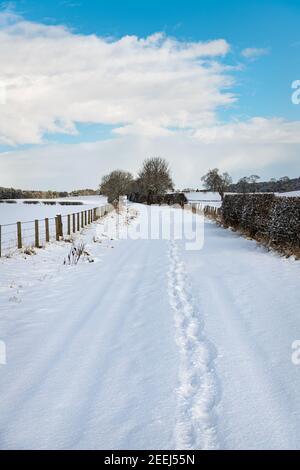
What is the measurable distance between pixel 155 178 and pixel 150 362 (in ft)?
294

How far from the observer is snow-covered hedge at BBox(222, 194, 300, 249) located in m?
12.7

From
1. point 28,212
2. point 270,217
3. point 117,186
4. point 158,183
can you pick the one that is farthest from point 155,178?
point 270,217

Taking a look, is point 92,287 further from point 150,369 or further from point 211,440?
point 211,440

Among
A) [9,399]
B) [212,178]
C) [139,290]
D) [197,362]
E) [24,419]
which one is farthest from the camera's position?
[212,178]

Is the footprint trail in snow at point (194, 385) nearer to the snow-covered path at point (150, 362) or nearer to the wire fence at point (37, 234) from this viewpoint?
the snow-covered path at point (150, 362)

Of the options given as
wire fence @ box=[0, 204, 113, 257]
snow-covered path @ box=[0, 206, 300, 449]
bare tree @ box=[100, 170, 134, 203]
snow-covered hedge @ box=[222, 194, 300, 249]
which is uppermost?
bare tree @ box=[100, 170, 134, 203]

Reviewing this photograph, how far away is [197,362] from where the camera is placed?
4.73 meters

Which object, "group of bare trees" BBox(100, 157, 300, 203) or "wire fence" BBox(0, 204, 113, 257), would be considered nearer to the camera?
"wire fence" BBox(0, 204, 113, 257)

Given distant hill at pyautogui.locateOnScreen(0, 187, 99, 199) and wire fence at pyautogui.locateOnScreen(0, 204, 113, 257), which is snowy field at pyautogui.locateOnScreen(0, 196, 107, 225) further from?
distant hill at pyautogui.locateOnScreen(0, 187, 99, 199)

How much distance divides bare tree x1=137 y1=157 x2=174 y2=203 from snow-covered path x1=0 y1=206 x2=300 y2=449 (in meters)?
83.4

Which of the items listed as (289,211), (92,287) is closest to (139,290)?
(92,287)

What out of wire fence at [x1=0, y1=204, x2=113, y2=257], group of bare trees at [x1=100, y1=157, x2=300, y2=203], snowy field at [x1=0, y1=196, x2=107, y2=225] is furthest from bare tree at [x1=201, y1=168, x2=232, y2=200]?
wire fence at [x1=0, y1=204, x2=113, y2=257]
